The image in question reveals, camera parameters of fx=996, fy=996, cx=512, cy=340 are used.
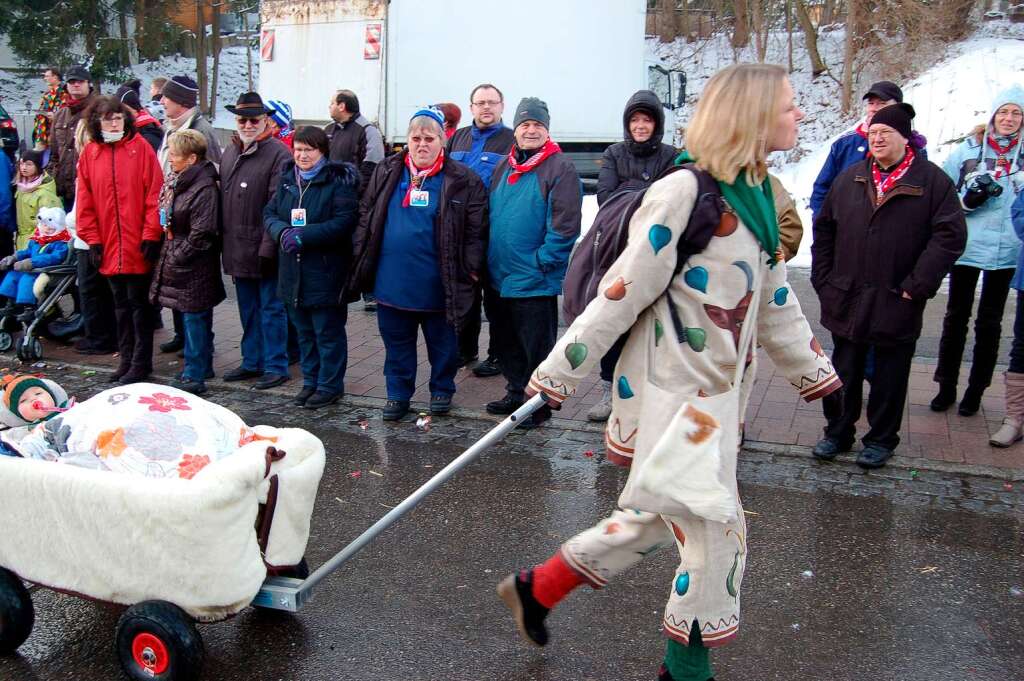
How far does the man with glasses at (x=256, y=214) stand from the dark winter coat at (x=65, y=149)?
8.00 ft

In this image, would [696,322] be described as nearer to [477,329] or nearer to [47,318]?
[477,329]

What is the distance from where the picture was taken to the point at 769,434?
19.8 ft

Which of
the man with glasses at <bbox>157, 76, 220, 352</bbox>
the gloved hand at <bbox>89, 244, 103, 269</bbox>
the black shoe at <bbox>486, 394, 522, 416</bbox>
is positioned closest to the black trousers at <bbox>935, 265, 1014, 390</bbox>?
the black shoe at <bbox>486, 394, 522, 416</bbox>

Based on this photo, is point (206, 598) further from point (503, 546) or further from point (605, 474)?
point (605, 474)

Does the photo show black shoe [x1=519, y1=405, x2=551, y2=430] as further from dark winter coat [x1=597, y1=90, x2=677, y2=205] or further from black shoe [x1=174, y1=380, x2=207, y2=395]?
black shoe [x1=174, y1=380, x2=207, y2=395]

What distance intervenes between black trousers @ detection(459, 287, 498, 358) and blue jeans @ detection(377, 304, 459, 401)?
23 cm

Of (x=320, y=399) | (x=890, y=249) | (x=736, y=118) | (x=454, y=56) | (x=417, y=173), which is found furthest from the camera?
(x=454, y=56)

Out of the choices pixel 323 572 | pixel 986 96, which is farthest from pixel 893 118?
pixel 986 96

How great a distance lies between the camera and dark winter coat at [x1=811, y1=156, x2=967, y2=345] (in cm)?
519

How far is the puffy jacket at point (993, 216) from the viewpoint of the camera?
19.5 ft

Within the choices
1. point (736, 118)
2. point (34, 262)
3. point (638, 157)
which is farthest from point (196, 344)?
point (736, 118)

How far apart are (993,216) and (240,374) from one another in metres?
5.25

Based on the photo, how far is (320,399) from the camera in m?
6.76

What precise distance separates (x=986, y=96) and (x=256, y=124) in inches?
535
